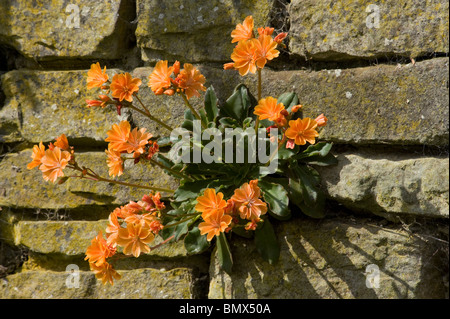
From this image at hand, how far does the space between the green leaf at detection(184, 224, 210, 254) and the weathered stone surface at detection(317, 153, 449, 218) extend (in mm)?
643

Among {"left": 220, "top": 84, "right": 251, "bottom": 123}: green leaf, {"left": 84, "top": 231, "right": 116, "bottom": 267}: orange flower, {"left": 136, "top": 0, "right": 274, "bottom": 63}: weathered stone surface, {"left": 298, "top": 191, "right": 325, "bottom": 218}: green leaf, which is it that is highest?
{"left": 136, "top": 0, "right": 274, "bottom": 63}: weathered stone surface

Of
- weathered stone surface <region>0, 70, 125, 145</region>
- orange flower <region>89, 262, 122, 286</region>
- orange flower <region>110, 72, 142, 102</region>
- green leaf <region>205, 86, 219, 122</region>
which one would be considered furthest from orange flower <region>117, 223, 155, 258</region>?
weathered stone surface <region>0, 70, 125, 145</region>

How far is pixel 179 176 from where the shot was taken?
8.29 ft

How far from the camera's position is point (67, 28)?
2795 millimetres

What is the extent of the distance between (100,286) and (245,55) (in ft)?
4.83

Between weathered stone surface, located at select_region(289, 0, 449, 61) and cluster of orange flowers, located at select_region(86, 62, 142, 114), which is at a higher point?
weathered stone surface, located at select_region(289, 0, 449, 61)

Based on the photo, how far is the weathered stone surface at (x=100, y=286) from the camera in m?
2.67

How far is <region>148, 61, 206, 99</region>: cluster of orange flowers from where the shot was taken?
2277 millimetres

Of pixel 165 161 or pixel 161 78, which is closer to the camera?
pixel 161 78

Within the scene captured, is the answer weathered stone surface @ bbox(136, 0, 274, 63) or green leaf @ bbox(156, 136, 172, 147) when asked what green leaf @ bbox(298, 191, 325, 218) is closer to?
green leaf @ bbox(156, 136, 172, 147)

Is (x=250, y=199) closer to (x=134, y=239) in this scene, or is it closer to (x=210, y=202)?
(x=210, y=202)

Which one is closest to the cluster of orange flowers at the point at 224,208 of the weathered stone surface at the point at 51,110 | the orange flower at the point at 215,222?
the orange flower at the point at 215,222

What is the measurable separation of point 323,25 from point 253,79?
0.43 metres

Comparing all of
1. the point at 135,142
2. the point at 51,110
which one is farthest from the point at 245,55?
the point at 51,110
